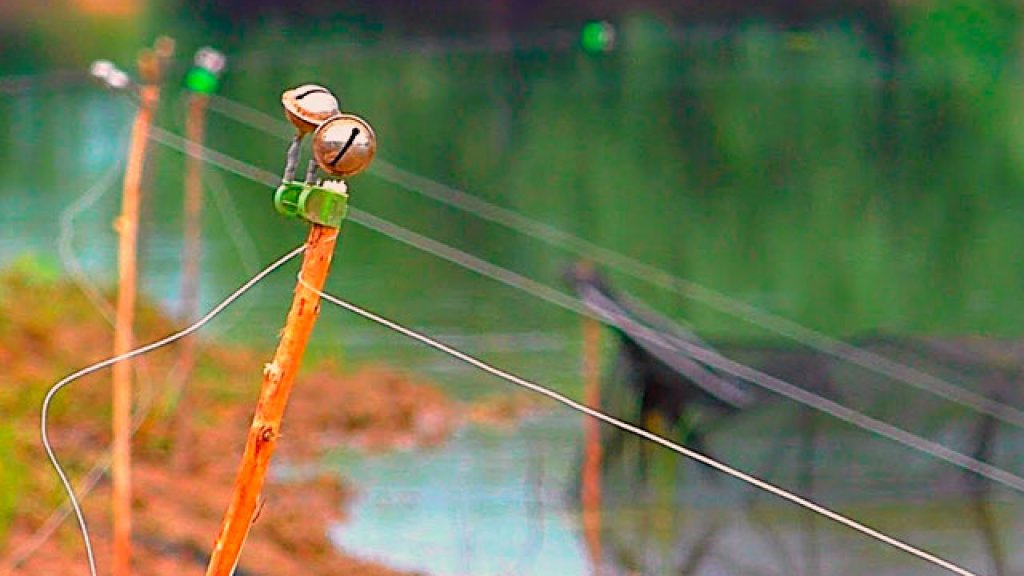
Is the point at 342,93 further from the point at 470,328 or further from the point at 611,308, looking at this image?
the point at 611,308

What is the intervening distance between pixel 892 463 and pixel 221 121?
4200 mm

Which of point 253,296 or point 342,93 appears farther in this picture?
point 342,93

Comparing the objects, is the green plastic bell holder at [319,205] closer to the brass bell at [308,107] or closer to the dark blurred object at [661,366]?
the brass bell at [308,107]

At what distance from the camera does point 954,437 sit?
103 inches

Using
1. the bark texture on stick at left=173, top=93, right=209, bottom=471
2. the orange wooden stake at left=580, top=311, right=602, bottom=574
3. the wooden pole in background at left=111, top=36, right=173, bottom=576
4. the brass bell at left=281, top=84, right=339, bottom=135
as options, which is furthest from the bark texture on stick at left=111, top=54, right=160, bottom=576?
the brass bell at left=281, top=84, right=339, bottom=135

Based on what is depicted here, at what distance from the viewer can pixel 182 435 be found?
3039 mm

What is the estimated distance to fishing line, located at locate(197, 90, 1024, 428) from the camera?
8.62 feet

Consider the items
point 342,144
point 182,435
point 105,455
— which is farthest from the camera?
point 182,435

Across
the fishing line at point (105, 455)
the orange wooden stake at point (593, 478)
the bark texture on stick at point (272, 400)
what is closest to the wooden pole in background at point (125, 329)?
the fishing line at point (105, 455)

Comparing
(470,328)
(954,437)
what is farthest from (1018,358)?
(470,328)

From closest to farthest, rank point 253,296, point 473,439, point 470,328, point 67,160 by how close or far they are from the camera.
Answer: point 473,439 → point 470,328 → point 253,296 → point 67,160

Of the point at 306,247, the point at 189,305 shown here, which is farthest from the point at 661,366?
the point at 306,247

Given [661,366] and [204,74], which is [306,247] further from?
[661,366]

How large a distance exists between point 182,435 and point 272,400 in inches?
79.9
